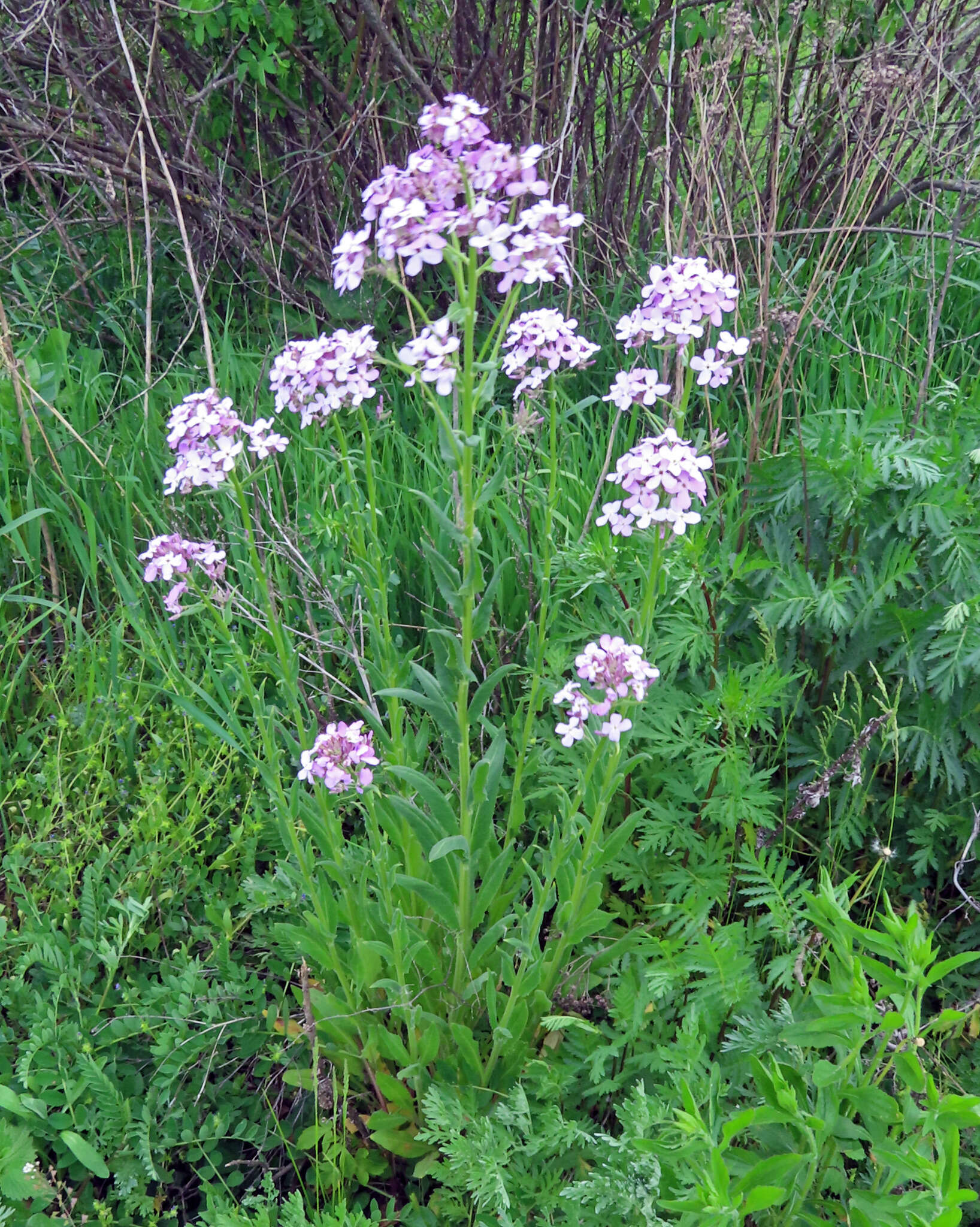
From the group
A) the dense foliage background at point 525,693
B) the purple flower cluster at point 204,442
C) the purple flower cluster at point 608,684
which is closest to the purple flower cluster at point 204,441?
the purple flower cluster at point 204,442

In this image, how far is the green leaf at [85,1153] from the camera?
5.16 feet

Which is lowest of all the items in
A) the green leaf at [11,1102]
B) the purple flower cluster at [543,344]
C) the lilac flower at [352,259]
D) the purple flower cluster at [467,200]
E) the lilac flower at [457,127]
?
the green leaf at [11,1102]

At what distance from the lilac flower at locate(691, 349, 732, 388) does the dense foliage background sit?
12.3 inches

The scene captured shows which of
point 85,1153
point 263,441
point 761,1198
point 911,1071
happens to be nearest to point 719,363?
point 263,441

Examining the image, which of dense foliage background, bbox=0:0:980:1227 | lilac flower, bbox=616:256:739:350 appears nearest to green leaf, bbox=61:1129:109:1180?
dense foliage background, bbox=0:0:980:1227

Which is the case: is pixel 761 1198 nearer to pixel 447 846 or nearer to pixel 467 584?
pixel 447 846

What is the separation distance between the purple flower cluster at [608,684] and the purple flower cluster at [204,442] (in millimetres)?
575

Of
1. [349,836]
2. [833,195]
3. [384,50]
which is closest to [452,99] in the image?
[349,836]

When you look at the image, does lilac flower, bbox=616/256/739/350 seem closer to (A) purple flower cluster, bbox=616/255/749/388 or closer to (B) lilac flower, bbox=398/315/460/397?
(A) purple flower cluster, bbox=616/255/749/388

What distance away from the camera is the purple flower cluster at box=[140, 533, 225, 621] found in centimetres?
146

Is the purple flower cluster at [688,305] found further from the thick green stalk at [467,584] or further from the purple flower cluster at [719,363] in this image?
the thick green stalk at [467,584]

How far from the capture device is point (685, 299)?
1304 millimetres

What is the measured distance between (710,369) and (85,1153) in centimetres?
158

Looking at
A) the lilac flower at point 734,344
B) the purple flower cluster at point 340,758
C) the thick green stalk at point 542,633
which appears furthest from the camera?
the thick green stalk at point 542,633
